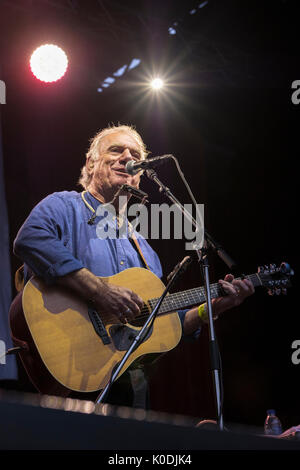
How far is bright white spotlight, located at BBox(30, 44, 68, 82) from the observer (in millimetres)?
4266

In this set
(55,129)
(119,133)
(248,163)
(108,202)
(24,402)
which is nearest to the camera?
(24,402)

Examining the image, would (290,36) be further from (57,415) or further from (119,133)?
(57,415)

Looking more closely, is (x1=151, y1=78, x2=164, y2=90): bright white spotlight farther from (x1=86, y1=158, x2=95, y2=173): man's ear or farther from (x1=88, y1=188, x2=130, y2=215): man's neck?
(x1=88, y1=188, x2=130, y2=215): man's neck

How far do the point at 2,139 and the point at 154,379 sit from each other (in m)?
2.56

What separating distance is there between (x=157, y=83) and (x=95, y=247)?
9.22ft

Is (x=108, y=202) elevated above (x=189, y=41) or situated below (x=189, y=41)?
below

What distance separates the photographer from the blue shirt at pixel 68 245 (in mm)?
2807

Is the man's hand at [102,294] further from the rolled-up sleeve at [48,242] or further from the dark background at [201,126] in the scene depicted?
the dark background at [201,126]

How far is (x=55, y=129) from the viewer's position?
441 centimetres

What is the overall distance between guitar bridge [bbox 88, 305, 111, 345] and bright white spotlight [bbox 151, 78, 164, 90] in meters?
3.30

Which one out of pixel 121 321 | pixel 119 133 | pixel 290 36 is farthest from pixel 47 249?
pixel 290 36

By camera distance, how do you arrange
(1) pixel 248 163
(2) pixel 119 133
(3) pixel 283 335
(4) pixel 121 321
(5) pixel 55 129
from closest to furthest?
(4) pixel 121 321 < (2) pixel 119 133 < (5) pixel 55 129 < (3) pixel 283 335 < (1) pixel 248 163

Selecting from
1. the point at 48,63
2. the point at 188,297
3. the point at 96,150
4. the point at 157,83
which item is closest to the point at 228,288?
the point at 188,297

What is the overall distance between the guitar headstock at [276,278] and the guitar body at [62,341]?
957 mm
